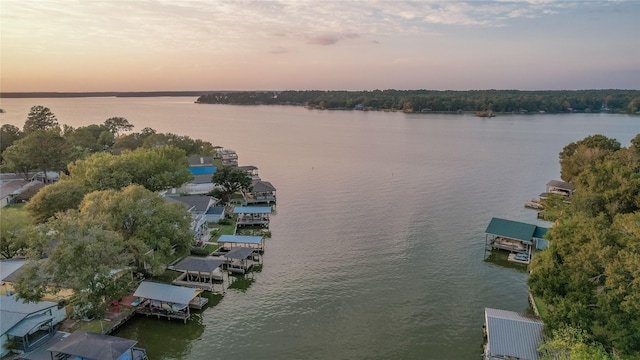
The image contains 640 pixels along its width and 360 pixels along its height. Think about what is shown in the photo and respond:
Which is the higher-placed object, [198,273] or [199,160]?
[199,160]

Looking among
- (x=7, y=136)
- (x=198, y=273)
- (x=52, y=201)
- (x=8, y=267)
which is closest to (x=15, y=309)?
(x=8, y=267)

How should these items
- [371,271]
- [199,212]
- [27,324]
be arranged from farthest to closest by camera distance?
[199,212] → [371,271] → [27,324]

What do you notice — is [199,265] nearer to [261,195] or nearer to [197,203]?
[197,203]

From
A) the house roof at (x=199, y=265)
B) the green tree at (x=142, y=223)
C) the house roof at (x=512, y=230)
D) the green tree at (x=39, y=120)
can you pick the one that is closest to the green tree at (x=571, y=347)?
the house roof at (x=512, y=230)

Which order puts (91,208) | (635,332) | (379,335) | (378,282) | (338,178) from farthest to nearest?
1. (338,178)
2. (378,282)
3. (91,208)
4. (379,335)
5. (635,332)

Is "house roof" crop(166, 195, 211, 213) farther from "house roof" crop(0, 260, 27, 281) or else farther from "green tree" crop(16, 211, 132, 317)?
"green tree" crop(16, 211, 132, 317)

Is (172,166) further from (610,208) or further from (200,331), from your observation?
(610,208)

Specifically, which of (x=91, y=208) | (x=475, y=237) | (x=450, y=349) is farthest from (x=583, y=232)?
(x=91, y=208)
